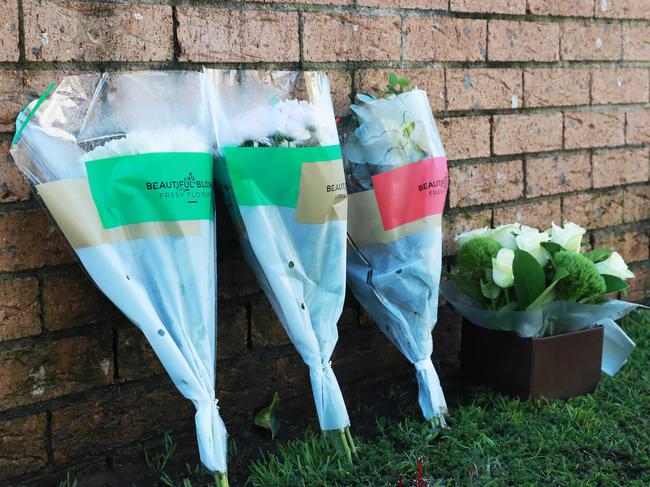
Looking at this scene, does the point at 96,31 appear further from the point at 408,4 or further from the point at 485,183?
the point at 485,183

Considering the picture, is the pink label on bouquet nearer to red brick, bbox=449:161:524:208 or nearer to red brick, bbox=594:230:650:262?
red brick, bbox=449:161:524:208

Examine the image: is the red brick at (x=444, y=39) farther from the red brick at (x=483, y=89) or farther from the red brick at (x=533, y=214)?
the red brick at (x=533, y=214)

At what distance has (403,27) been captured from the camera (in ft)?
7.20

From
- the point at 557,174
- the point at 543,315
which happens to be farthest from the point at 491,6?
the point at 543,315

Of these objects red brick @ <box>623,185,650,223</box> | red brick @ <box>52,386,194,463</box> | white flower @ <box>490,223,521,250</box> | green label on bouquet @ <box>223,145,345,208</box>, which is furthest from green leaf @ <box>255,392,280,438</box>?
red brick @ <box>623,185,650,223</box>

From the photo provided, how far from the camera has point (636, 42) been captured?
2.81m

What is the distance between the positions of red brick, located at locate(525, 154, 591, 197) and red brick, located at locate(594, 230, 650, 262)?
24 cm

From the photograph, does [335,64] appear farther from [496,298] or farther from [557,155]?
[557,155]

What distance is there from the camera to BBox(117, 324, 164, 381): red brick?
72.4 inches

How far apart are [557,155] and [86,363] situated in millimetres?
1698

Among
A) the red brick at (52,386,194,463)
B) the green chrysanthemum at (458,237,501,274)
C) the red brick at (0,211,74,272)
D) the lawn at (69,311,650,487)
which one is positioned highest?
the red brick at (0,211,74,272)

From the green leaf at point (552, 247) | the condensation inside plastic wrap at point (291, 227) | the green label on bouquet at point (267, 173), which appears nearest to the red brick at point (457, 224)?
the green leaf at point (552, 247)

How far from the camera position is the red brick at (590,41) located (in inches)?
102

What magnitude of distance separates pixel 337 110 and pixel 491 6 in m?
0.68
